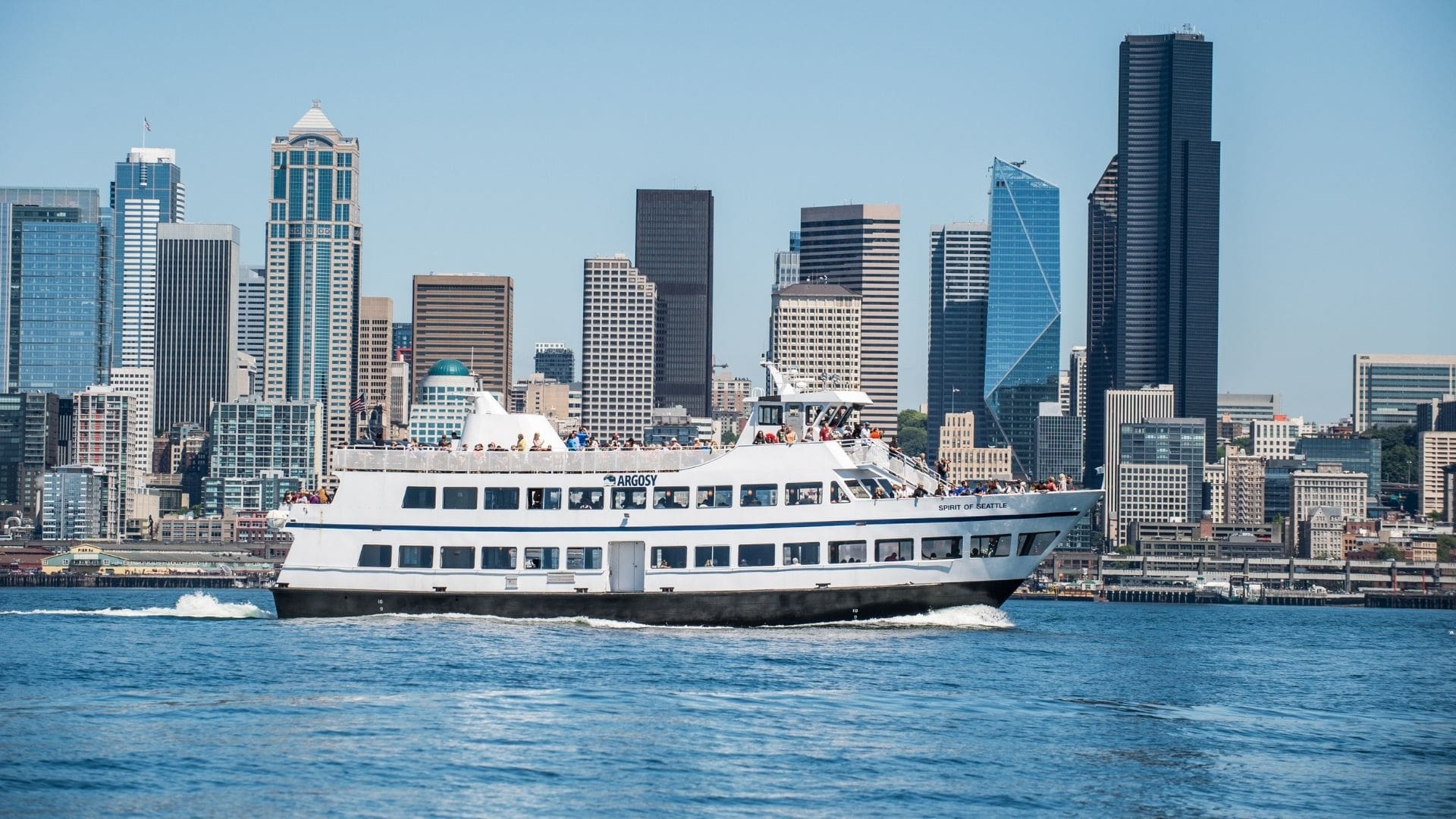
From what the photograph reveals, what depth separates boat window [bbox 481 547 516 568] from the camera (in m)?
58.9

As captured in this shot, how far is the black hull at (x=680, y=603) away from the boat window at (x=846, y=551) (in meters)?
0.87

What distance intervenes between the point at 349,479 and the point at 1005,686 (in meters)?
23.1

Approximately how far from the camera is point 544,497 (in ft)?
193

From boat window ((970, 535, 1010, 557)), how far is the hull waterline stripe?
1.83ft

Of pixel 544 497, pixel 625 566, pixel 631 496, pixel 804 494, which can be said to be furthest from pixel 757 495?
pixel 544 497

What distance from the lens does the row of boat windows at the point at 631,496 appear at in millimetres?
57094

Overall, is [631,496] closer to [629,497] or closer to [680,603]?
[629,497]

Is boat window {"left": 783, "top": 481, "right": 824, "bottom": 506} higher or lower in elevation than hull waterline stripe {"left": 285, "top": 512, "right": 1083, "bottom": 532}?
higher

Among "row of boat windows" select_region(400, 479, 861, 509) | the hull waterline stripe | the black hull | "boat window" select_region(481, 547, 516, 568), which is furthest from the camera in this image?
"boat window" select_region(481, 547, 516, 568)

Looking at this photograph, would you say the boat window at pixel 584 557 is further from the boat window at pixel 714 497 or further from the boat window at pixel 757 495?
the boat window at pixel 757 495

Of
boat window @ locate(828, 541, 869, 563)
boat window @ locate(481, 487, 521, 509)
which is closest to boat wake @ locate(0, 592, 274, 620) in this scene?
boat window @ locate(481, 487, 521, 509)

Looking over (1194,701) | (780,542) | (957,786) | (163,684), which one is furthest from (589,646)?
(957,786)

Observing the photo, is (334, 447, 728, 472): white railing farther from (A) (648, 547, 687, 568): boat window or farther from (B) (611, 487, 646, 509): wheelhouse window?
(A) (648, 547, 687, 568): boat window

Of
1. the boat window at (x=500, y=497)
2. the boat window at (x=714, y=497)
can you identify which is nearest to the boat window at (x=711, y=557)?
the boat window at (x=714, y=497)
